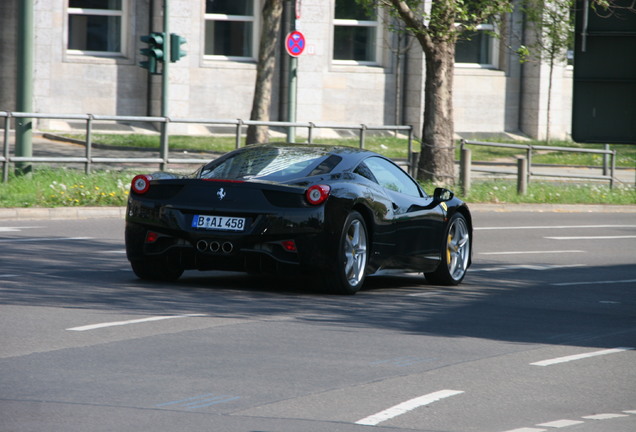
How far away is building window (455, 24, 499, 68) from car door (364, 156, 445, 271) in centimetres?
3417

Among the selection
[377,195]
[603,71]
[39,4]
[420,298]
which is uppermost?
[39,4]

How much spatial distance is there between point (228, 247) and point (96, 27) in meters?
29.8

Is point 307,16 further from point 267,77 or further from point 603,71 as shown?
point 603,71

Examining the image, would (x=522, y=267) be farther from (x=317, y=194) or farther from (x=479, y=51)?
(x=479, y=51)

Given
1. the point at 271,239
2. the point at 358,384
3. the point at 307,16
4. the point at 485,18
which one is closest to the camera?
the point at 358,384

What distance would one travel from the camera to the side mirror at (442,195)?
12.0 m

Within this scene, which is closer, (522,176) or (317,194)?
(317,194)

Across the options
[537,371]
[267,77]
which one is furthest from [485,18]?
[537,371]

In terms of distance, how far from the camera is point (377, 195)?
11109mm

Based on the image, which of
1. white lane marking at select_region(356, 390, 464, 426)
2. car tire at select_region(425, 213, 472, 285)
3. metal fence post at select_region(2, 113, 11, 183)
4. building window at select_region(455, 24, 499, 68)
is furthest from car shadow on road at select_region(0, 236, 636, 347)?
building window at select_region(455, 24, 499, 68)

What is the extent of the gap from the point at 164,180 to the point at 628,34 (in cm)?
391

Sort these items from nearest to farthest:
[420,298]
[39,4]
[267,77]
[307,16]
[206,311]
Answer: [206,311], [420,298], [267,77], [39,4], [307,16]

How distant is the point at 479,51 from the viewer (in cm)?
4622

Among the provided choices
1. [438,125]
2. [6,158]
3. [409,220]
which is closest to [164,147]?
[6,158]
